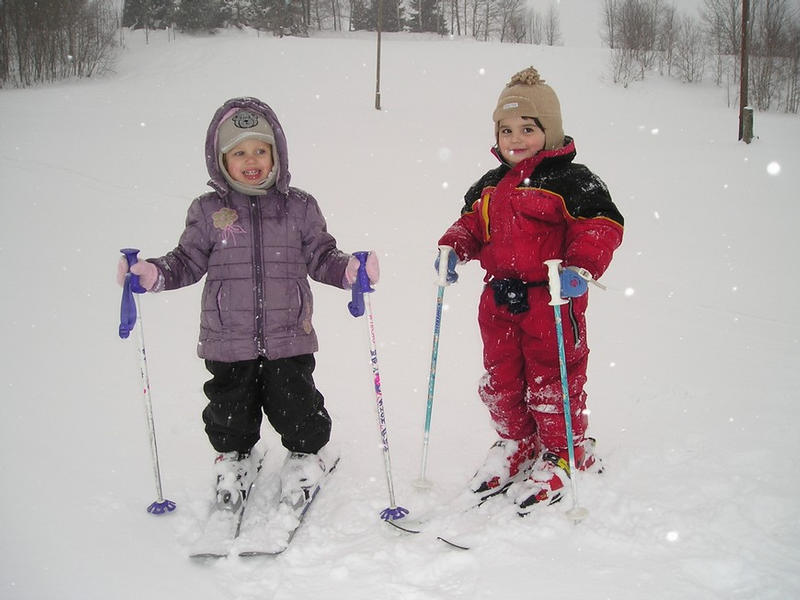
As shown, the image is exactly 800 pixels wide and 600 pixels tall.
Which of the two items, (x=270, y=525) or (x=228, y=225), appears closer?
(x=270, y=525)

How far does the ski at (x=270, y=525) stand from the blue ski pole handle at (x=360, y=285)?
94 cm

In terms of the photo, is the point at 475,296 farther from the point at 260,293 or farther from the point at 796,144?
the point at 796,144

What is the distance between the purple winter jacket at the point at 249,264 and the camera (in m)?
2.87

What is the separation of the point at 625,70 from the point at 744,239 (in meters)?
19.1

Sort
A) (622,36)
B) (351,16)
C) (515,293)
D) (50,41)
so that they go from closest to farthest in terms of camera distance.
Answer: (515,293)
(50,41)
(622,36)
(351,16)

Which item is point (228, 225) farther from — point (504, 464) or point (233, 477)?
point (504, 464)

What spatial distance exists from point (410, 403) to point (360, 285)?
1.50 metres

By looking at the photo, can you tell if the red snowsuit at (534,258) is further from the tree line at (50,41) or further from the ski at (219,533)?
the tree line at (50,41)

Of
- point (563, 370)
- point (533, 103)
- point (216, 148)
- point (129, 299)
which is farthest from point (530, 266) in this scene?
point (129, 299)

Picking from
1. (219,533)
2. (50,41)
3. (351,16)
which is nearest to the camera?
(219,533)

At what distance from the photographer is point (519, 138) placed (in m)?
2.89

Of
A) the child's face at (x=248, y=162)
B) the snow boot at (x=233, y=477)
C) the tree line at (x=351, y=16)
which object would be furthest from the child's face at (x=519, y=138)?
the tree line at (x=351, y=16)

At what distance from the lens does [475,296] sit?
20.2 ft

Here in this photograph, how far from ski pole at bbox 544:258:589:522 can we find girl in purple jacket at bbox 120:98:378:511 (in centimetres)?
81
